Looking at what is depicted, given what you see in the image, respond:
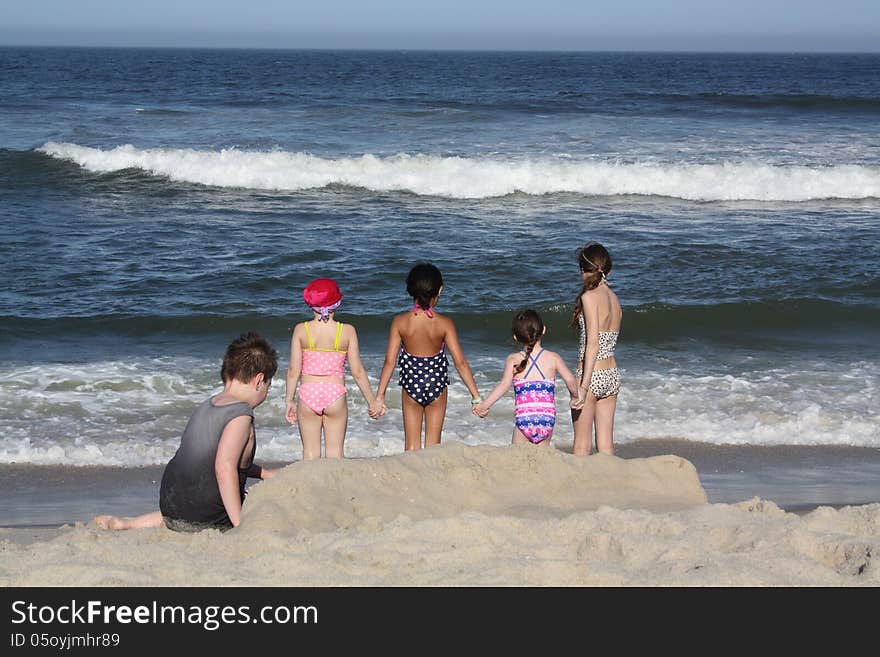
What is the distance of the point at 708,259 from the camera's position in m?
14.2

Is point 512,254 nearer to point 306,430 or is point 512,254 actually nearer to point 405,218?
point 405,218

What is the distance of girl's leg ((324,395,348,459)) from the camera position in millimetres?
6008

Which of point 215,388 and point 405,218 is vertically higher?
point 405,218

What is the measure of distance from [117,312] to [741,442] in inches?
287

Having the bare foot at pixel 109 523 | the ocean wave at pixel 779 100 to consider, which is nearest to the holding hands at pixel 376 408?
the bare foot at pixel 109 523

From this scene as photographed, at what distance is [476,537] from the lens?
4441 millimetres

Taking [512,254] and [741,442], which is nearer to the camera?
[741,442]

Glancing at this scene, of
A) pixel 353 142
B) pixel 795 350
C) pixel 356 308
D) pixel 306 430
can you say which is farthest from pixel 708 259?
pixel 353 142

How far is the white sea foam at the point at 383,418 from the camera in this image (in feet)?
25.2

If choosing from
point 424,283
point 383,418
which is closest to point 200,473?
point 424,283

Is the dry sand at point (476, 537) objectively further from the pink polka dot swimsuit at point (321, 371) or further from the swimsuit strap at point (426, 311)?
the swimsuit strap at point (426, 311)

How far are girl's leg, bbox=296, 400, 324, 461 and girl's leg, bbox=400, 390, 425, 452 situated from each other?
58cm

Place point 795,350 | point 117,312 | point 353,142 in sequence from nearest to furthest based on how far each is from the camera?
1. point 795,350
2. point 117,312
3. point 353,142
